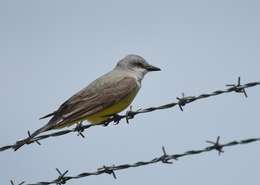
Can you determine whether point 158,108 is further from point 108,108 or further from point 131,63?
point 131,63

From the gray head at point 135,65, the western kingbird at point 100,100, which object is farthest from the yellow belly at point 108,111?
the gray head at point 135,65

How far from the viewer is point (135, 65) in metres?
12.3

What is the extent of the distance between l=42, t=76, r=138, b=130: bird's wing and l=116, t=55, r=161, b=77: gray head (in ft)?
2.73

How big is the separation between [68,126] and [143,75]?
9.42ft

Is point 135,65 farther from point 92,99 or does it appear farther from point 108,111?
point 108,111

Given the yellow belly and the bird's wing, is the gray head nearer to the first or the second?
the bird's wing

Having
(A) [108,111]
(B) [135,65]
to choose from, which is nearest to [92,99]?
(A) [108,111]

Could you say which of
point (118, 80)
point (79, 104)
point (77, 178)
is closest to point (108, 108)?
point (79, 104)

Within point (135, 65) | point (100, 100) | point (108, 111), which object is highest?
point (135, 65)

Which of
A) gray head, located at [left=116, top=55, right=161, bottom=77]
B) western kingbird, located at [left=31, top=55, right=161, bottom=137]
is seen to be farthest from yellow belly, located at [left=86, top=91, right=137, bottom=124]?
gray head, located at [left=116, top=55, right=161, bottom=77]

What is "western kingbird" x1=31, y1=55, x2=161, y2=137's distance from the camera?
375 inches

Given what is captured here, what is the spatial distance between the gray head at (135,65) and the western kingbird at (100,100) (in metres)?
0.09

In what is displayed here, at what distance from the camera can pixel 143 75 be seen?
12.1 metres

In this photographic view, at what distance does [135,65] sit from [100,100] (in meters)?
2.14
